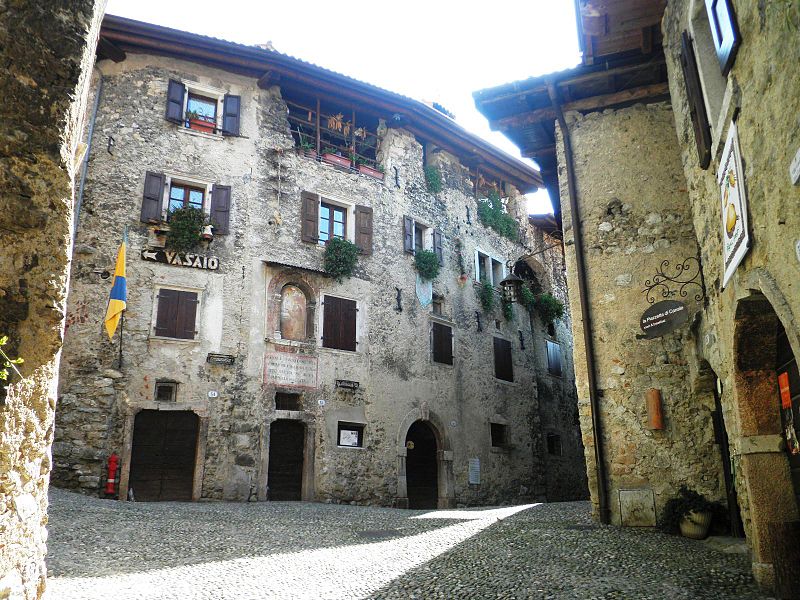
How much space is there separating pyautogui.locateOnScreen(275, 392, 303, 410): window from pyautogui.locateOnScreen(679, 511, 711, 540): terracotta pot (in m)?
9.36

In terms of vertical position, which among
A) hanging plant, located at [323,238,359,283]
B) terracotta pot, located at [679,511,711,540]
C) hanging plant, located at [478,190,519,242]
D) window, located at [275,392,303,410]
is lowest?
terracotta pot, located at [679,511,711,540]

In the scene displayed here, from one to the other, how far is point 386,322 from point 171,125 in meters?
7.27

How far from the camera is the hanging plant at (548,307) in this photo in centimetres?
2278

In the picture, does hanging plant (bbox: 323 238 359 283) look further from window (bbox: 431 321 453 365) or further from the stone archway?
the stone archway

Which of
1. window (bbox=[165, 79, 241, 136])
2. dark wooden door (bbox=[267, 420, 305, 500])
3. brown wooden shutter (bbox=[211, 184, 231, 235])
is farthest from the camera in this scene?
window (bbox=[165, 79, 241, 136])

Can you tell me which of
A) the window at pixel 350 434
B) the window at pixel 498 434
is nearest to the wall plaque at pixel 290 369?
the window at pixel 350 434

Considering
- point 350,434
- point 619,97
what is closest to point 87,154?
point 350,434

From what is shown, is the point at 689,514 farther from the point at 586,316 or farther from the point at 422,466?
the point at 422,466

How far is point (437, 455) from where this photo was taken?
17672 mm

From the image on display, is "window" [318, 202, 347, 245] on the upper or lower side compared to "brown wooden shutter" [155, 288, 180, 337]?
upper

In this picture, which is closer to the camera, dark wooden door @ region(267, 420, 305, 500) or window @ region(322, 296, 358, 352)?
dark wooden door @ region(267, 420, 305, 500)

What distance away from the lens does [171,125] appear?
50.9ft

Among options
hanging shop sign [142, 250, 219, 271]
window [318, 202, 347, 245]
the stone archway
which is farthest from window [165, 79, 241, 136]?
the stone archway

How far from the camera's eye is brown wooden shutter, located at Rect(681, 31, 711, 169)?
590cm
